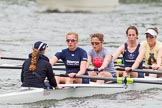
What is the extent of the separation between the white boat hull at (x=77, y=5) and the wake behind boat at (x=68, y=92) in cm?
2789

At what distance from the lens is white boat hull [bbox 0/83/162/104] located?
11.2 metres

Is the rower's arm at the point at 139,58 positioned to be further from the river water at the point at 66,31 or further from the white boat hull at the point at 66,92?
the river water at the point at 66,31

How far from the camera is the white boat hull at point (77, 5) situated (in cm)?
4141

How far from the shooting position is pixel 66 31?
2844 centimetres

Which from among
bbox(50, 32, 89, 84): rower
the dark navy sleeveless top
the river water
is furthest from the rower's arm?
bbox(50, 32, 89, 84): rower

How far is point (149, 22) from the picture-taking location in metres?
32.7

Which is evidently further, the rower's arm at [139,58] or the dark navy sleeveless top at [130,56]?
the dark navy sleeveless top at [130,56]

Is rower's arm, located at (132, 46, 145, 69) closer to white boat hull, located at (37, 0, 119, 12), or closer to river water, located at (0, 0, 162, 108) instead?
river water, located at (0, 0, 162, 108)

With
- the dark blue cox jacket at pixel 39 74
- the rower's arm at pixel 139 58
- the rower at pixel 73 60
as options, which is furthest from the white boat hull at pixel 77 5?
the dark blue cox jacket at pixel 39 74

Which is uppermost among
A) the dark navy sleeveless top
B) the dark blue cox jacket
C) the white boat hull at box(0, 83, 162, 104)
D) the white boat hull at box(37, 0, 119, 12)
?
the white boat hull at box(37, 0, 119, 12)

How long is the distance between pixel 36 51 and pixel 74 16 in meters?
26.4

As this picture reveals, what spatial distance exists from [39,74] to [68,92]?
116 centimetres

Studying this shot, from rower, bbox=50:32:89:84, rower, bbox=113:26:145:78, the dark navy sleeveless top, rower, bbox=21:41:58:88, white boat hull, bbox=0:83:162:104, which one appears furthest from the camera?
the dark navy sleeveless top

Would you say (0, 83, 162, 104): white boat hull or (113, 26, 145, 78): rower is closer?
(0, 83, 162, 104): white boat hull
